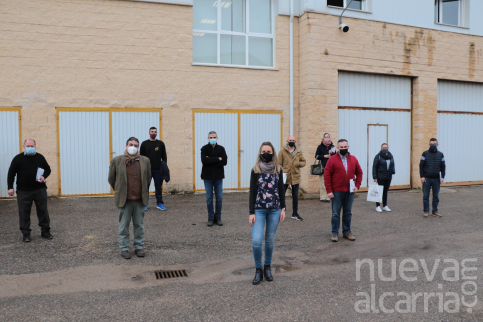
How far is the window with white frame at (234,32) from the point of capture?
12664 millimetres

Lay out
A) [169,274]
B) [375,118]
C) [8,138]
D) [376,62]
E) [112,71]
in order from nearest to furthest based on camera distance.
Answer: [169,274] < [8,138] < [112,71] < [376,62] < [375,118]

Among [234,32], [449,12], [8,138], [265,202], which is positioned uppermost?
[449,12]

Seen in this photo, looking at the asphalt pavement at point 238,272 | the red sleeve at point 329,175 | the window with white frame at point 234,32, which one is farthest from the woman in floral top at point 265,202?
the window with white frame at point 234,32

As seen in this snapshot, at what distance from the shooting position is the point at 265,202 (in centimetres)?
525

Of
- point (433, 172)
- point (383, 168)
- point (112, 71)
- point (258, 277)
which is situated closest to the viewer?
point (258, 277)

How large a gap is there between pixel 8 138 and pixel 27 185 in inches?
187

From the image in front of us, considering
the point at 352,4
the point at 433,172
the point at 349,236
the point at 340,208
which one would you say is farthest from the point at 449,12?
the point at 349,236

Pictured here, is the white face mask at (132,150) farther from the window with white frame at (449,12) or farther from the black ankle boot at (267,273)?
the window with white frame at (449,12)

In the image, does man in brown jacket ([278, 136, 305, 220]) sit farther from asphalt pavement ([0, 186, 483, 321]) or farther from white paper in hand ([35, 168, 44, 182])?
white paper in hand ([35, 168, 44, 182])

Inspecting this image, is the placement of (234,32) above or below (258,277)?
above

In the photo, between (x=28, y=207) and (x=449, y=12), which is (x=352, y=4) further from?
(x=28, y=207)

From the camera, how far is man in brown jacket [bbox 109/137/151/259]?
628 centimetres

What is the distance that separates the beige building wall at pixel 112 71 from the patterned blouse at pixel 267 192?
7349 millimetres

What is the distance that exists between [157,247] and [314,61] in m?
8.35
